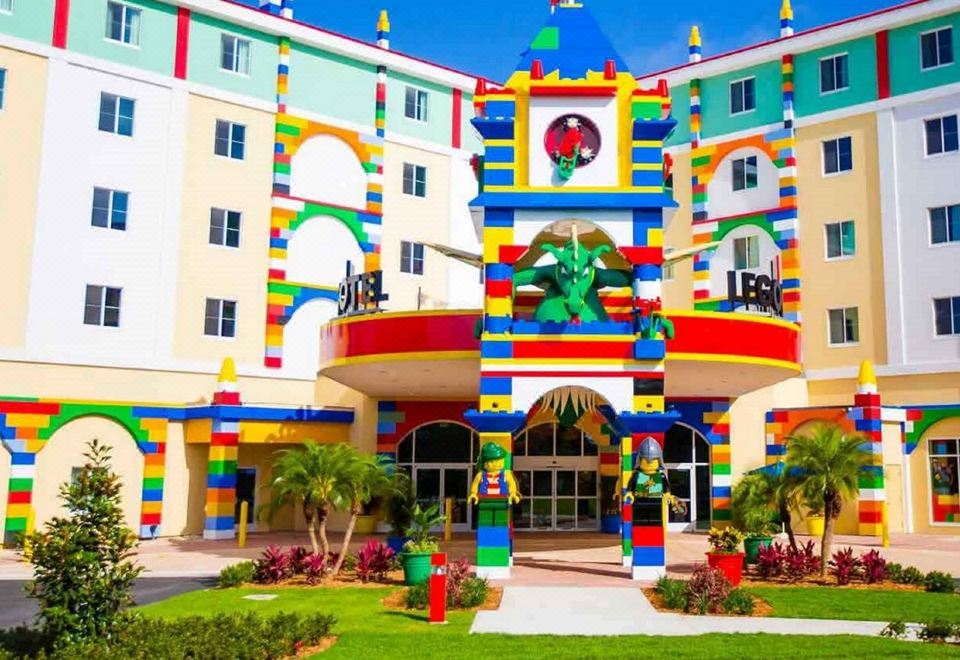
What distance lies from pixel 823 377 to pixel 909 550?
1111cm

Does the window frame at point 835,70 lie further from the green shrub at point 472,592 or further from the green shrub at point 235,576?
the green shrub at point 235,576

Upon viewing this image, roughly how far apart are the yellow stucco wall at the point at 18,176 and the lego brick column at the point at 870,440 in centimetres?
2981

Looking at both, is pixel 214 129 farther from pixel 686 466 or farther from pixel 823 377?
pixel 823 377

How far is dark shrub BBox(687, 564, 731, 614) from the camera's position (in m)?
17.8

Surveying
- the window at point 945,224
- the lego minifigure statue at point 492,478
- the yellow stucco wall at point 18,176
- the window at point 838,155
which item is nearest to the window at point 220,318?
the yellow stucco wall at point 18,176

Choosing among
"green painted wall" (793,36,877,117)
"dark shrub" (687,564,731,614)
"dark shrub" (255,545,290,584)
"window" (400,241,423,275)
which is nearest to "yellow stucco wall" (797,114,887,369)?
"green painted wall" (793,36,877,117)

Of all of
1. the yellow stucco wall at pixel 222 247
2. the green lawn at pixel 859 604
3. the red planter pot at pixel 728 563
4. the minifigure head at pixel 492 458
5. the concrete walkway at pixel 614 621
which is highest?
the yellow stucco wall at pixel 222 247

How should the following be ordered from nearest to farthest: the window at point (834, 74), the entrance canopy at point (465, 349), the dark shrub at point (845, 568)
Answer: the dark shrub at point (845, 568), the entrance canopy at point (465, 349), the window at point (834, 74)

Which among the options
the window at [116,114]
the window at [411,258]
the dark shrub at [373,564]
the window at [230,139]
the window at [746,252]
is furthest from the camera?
the window at [411,258]

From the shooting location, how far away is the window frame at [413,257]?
4353 cm

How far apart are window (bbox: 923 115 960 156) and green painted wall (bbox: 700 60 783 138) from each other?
6.53m

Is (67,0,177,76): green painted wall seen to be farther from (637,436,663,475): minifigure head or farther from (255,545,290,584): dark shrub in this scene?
(637,436,663,475): minifigure head

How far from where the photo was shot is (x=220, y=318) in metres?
38.0

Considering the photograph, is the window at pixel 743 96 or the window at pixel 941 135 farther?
the window at pixel 743 96
